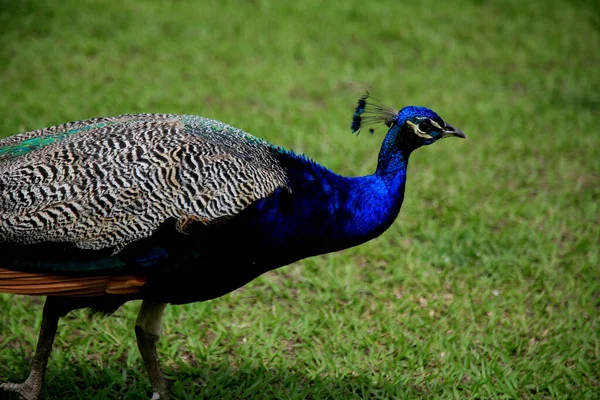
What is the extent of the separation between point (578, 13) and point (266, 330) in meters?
6.47

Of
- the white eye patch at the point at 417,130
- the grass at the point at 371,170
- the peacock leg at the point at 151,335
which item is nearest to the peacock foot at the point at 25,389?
the grass at the point at 371,170

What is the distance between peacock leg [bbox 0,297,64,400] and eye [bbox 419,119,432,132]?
152 cm

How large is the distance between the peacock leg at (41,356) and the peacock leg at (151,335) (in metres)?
0.31

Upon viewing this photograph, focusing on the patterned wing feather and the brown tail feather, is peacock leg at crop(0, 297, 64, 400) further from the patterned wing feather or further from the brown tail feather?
the patterned wing feather

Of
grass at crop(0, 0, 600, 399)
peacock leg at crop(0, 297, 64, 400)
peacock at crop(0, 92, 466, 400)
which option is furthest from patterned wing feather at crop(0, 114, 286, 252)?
grass at crop(0, 0, 600, 399)

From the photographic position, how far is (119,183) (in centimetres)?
236

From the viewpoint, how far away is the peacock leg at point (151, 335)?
2.64 metres

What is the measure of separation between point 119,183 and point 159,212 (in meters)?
0.18

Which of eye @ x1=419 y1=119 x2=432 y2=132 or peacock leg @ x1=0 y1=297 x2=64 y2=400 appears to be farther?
eye @ x1=419 y1=119 x2=432 y2=132

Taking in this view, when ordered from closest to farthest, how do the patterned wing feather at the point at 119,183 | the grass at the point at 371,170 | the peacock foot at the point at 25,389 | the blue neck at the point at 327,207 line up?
the patterned wing feather at the point at 119,183
the blue neck at the point at 327,207
the peacock foot at the point at 25,389
the grass at the point at 371,170

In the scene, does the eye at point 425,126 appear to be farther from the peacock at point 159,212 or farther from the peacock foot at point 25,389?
the peacock foot at point 25,389

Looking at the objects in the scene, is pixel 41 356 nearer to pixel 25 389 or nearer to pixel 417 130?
pixel 25 389

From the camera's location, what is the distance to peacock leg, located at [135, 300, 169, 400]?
2.64 meters

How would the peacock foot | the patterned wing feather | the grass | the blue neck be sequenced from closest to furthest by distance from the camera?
1. the patterned wing feather
2. the blue neck
3. the peacock foot
4. the grass
